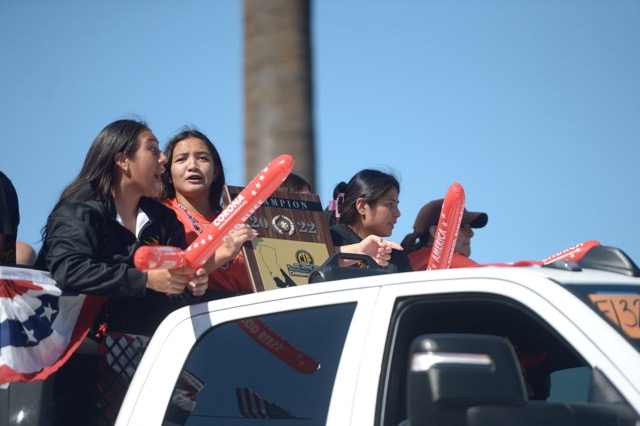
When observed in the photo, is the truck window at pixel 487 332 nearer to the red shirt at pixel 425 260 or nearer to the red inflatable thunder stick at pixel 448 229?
the red inflatable thunder stick at pixel 448 229

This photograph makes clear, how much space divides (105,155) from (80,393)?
112 centimetres

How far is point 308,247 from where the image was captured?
462 cm

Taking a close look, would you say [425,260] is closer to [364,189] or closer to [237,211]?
[364,189]

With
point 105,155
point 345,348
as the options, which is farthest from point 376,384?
point 105,155

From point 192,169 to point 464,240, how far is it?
70.2 inches

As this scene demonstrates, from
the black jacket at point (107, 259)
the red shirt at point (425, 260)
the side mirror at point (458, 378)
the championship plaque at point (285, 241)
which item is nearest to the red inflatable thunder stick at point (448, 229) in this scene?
the championship plaque at point (285, 241)

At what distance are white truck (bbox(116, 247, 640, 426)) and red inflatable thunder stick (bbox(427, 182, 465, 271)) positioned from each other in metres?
0.93

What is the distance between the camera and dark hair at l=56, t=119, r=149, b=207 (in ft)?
14.2

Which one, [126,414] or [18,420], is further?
[18,420]

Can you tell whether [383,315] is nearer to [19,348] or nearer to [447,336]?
[447,336]

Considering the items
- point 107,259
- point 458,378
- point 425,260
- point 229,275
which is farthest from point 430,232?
point 458,378

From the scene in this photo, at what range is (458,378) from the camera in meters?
2.42

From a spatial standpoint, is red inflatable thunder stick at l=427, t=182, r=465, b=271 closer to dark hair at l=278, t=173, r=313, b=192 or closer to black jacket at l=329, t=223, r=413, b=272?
black jacket at l=329, t=223, r=413, b=272

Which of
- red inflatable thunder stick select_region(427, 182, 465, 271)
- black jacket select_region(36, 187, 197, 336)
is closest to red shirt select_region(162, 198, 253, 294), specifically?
black jacket select_region(36, 187, 197, 336)
